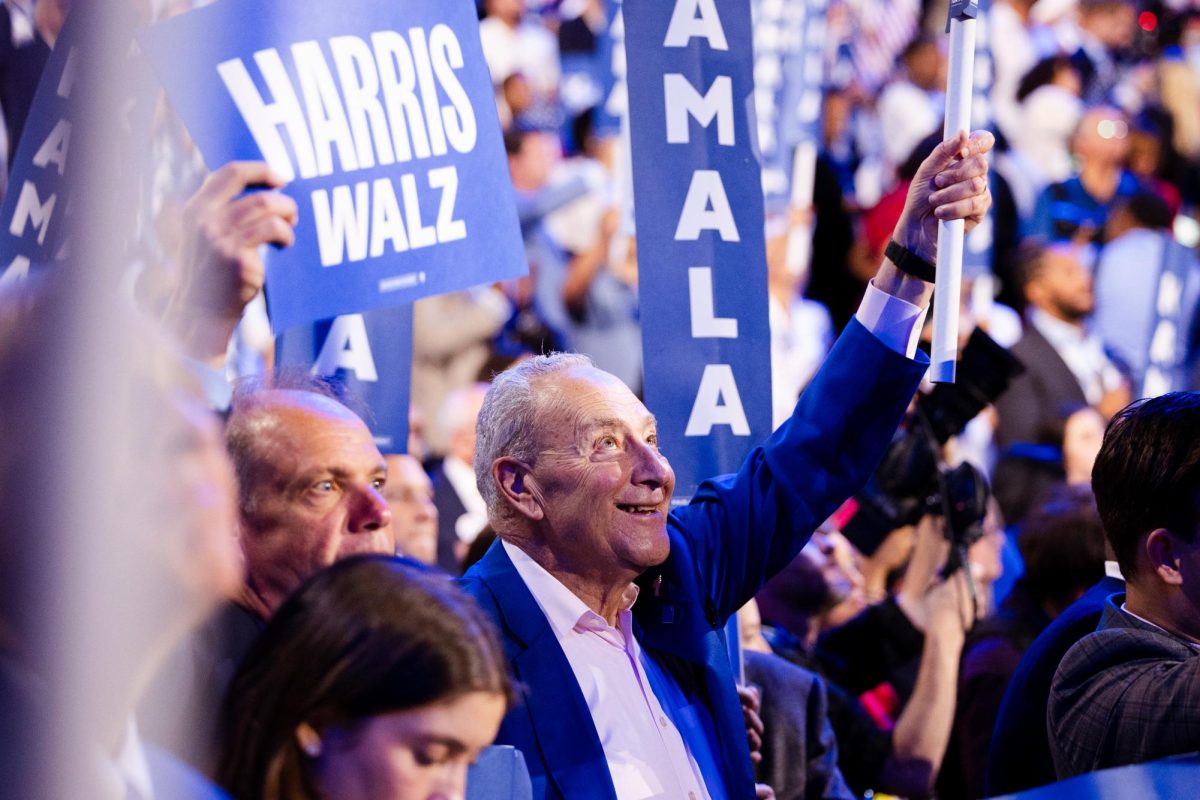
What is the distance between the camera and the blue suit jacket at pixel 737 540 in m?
2.79

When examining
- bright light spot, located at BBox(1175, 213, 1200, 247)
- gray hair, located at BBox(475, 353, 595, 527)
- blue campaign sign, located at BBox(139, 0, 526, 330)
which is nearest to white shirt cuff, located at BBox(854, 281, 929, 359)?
gray hair, located at BBox(475, 353, 595, 527)

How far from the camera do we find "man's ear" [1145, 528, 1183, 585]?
263 cm

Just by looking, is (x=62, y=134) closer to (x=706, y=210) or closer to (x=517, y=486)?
(x=517, y=486)

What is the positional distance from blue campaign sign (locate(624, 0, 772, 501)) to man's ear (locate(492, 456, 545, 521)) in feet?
1.50

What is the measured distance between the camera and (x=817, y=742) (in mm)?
3768

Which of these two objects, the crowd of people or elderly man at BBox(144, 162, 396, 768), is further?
elderly man at BBox(144, 162, 396, 768)

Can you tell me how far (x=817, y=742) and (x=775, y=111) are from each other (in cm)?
417

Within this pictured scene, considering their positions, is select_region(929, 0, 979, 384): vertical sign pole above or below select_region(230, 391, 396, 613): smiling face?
above

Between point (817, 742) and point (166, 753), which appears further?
point (817, 742)

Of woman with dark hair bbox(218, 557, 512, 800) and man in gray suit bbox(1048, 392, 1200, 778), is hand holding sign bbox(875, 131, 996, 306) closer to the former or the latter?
man in gray suit bbox(1048, 392, 1200, 778)

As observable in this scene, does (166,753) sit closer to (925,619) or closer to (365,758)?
(365,758)

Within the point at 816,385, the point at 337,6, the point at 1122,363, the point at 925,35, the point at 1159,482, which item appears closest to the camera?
the point at 1159,482

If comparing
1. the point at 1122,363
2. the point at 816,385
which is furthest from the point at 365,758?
the point at 1122,363

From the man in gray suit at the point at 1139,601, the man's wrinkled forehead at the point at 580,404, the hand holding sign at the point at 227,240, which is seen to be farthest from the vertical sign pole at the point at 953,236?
the hand holding sign at the point at 227,240
